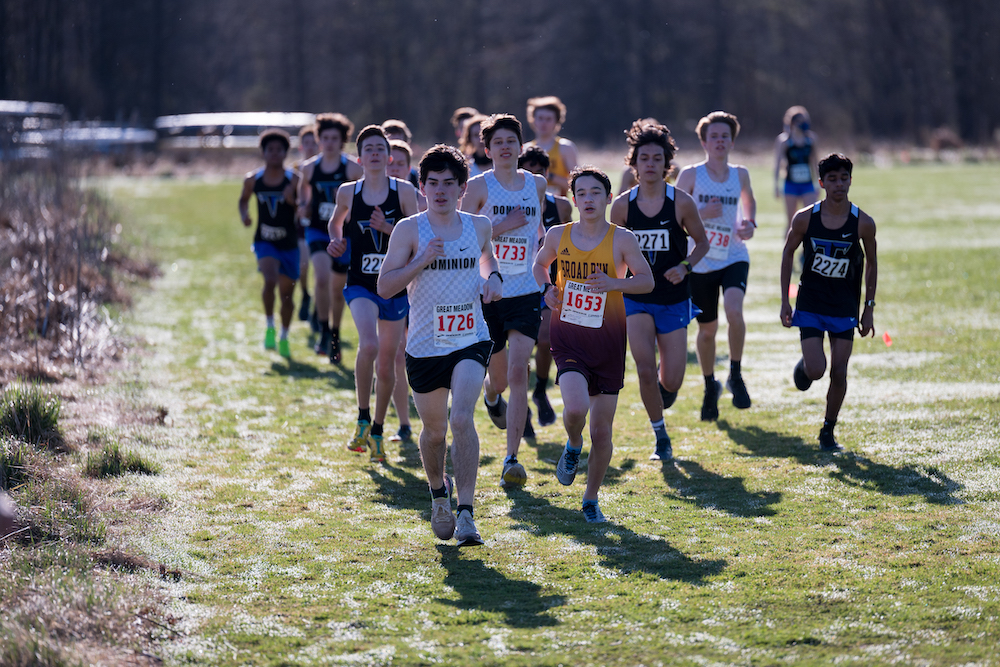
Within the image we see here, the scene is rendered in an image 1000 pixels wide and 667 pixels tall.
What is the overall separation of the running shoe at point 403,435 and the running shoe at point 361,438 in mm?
502

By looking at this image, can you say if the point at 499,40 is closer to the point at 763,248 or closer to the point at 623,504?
the point at 763,248

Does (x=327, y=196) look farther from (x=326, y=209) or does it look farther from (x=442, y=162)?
(x=442, y=162)

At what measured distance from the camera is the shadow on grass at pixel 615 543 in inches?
201

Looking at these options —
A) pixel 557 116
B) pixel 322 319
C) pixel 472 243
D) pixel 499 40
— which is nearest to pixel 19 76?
pixel 322 319

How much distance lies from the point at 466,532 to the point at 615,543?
719 mm

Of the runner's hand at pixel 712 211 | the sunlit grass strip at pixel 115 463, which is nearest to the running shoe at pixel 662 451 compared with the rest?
the runner's hand at pixel 712 211

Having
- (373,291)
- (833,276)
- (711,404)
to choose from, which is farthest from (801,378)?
(373,291)

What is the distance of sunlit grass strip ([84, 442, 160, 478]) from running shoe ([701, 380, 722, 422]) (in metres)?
3.83

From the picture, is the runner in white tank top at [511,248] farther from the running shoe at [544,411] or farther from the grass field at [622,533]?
the running shoe at [544,411]

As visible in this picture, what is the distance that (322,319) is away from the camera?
428 inches

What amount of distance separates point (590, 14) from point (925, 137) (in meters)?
24.5

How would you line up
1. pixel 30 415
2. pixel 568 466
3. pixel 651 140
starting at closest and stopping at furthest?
1. pixel 568 466
2. pixel 651 140
3. pixel 30 415

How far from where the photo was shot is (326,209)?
1003cm

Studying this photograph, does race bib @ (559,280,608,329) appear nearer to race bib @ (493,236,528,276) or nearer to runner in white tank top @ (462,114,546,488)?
runner in white tank top @ (462,114,546,488)
